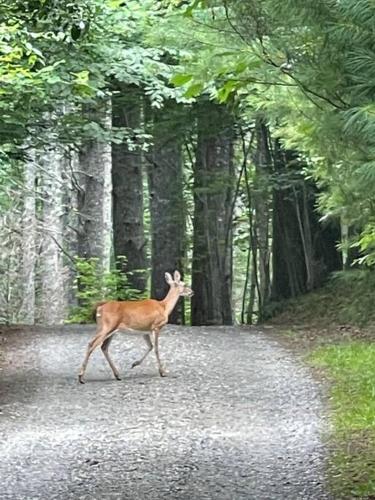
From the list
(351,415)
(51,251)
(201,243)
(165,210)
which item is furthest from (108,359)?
(51,251)

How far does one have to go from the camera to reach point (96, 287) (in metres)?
19.0

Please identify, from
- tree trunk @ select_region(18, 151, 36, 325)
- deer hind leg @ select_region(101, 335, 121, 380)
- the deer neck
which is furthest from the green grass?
tree trunk @ select_region(18, 151, 36, 325)

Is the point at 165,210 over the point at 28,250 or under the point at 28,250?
over

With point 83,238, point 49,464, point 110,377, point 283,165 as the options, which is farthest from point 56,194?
point 49,464

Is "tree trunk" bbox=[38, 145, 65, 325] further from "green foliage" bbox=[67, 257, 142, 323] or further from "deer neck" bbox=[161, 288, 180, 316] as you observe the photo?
"deer neck" bbox=[161, 288, 180, 316]

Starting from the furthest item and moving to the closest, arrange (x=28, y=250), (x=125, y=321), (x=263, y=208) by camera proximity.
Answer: (x=28, y=250), (x=263, y=208), (x=125, y=321)

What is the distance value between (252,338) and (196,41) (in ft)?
28.5

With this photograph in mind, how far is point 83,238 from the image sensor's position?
20344 mm

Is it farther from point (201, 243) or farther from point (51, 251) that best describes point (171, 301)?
point (51, 251)

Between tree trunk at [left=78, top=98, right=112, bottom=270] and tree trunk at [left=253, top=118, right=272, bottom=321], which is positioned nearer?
tree trunk at [left=78, top=98, right=112, bottom=270]

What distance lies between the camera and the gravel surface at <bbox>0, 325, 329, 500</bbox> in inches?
272

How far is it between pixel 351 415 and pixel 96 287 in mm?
10651

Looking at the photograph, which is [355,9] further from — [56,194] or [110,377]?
[56,194]

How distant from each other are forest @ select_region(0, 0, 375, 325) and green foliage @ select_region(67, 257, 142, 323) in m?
0.04
